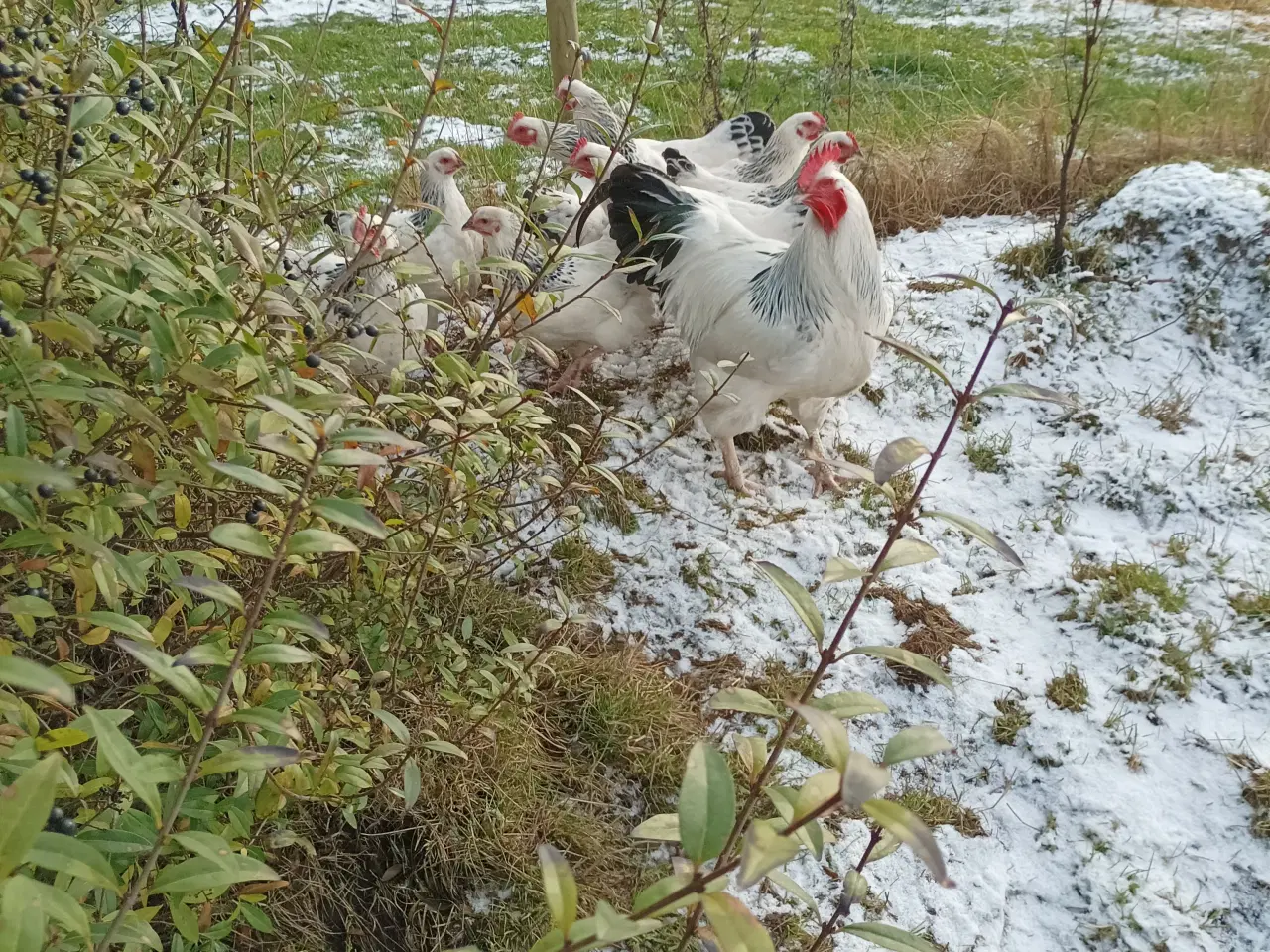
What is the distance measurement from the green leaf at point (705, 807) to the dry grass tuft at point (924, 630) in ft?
6.97

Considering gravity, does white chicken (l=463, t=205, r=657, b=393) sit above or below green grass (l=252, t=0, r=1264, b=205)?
below

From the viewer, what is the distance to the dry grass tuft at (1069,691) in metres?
2.55

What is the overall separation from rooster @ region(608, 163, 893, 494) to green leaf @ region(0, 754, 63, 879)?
2.35m

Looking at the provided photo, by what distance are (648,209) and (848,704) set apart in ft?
9.85

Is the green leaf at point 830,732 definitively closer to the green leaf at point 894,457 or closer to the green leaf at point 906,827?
the green leaf at point 906,827

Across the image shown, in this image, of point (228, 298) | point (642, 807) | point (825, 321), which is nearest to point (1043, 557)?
point (825, 321)

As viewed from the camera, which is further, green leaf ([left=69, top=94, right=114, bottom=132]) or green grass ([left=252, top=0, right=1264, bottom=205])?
green grass ([left=252, top=0, right=1264, bottom=205])

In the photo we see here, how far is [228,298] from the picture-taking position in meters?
1.10

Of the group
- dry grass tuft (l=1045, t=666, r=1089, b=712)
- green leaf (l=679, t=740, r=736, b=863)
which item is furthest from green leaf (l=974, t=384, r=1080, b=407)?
dry grass tuft (l=1045, t=666, r=1089, b=712)

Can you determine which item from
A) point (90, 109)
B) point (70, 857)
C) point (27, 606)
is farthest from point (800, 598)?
point (90, 109)

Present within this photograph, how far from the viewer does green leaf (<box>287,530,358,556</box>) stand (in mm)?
841

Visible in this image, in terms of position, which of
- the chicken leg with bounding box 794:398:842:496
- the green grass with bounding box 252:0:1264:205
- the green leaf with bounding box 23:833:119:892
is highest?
the green grass with bounding box 252:0:1264:205

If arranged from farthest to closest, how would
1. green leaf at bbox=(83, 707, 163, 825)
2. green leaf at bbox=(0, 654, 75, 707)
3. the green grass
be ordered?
1. the green grass
2. green leaf at bbox=(83, 707, 163, 825)
3. green leaf at bbox=(0, 654, 75, 707)

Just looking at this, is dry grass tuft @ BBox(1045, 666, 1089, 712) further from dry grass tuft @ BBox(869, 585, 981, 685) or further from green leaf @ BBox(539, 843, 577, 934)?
green leaf @ BBox(539, 843, 577, 934)
